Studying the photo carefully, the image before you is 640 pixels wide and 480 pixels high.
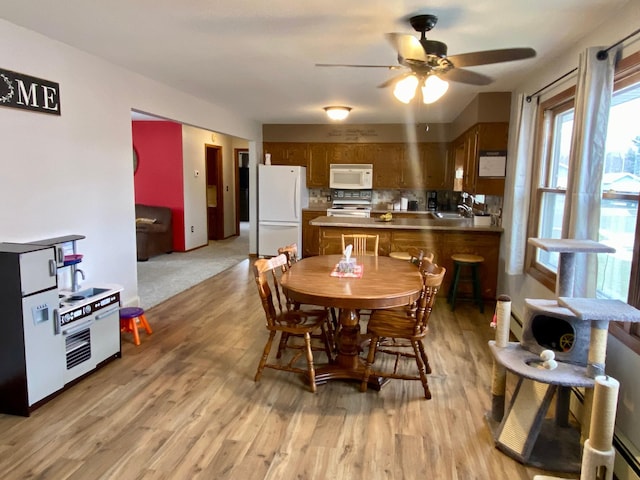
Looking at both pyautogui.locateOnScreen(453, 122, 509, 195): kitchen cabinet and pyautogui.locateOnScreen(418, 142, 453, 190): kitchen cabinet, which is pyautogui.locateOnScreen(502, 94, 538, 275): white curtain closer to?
pyautogui.locateOnScreen(453, 122, 509, 195): kitchen cabinet

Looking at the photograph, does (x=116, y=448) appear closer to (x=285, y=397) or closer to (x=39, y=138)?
(x=285, y=397)

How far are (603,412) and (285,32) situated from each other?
8.97ft

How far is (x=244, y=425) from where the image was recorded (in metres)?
2.46

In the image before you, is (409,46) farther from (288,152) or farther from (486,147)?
(288,152)

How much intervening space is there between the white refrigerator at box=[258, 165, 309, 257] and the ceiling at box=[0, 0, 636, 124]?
280cm

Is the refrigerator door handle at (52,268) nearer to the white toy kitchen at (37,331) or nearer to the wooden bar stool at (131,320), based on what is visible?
the white toy kitchen at (37,331)

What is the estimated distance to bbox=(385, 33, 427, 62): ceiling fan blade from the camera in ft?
7.50

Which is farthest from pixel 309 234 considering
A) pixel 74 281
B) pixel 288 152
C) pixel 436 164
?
pixel 74 281

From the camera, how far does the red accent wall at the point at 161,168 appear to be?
7.70m

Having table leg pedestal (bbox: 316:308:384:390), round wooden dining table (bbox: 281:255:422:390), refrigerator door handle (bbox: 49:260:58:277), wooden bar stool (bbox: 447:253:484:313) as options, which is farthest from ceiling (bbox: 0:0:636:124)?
table leg pedestal (bbox: 316:308:384:390)

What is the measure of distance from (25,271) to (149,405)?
1.07 m

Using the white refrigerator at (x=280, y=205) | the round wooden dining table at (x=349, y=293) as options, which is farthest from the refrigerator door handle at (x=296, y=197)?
the round wooden dining table at (x=349, y=293)

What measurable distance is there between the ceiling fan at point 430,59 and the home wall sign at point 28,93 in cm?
241

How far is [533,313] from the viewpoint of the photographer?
95.3 inches
